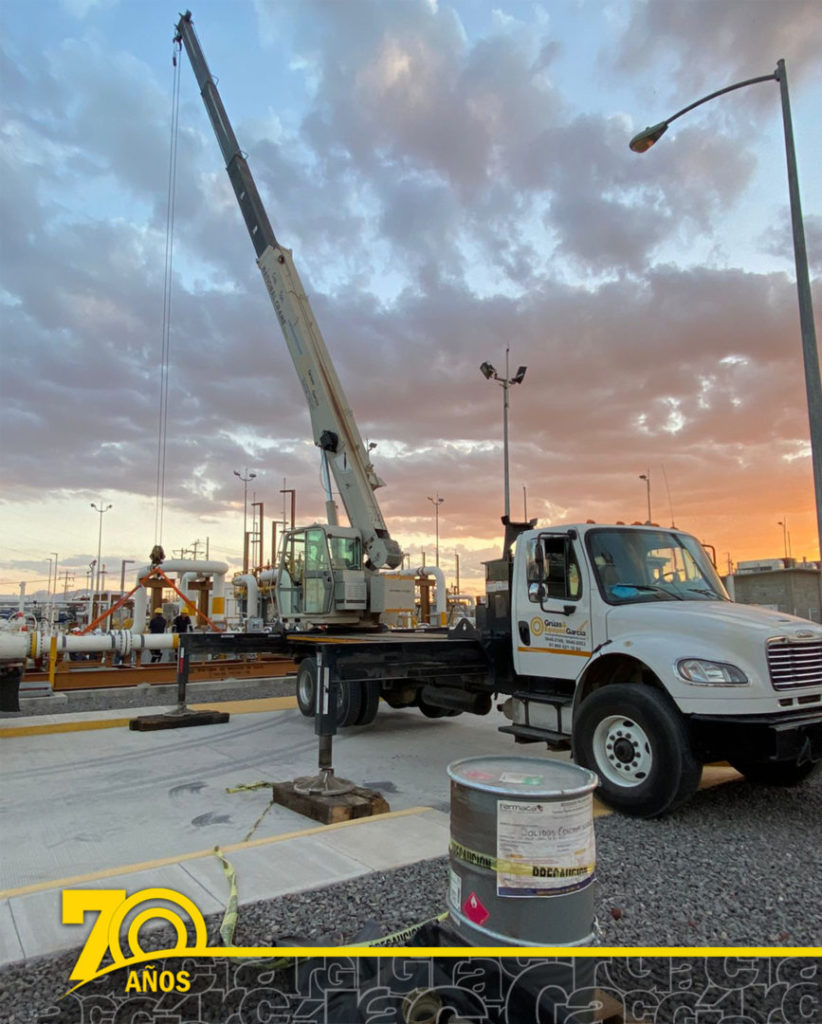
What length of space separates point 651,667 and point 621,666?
0.65 meters

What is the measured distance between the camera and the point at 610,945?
3.33m

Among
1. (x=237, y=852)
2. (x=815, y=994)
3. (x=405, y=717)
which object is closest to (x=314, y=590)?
(x=405, y=717)

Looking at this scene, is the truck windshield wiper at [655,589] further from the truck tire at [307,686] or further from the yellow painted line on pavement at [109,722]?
the yellow painted line on pavement at [109,722]

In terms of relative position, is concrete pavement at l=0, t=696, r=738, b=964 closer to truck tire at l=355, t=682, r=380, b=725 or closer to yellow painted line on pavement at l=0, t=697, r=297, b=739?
yellow painted line on pavement at l=0, t=697, r=297, b=739

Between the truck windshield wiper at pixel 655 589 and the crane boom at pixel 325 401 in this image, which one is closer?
the truck windshield wiper at pixel 655 589

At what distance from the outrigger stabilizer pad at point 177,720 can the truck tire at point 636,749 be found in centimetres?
622

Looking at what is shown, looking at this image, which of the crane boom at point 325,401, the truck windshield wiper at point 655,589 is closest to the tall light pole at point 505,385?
the crane boom at point 325,401

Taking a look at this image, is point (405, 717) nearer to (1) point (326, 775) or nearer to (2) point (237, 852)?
(1) point (326, 775)

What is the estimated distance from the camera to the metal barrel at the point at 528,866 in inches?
101

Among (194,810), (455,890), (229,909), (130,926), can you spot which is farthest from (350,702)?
(455,890)

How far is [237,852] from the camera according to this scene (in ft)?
14.5

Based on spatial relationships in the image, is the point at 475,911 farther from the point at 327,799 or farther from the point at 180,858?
the point at 327,799

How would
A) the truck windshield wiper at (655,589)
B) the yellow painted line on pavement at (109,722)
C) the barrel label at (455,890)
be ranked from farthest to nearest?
1. the yellow painted line on pavement at (109,722)
2. the truck windshield wiper at (655,589)
3. the barrel label at (455,890)

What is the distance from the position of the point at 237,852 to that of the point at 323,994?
1978 mm
